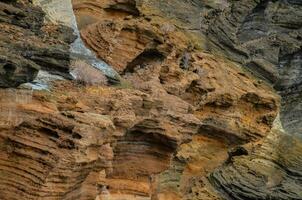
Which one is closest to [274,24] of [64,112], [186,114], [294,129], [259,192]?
[294,129]

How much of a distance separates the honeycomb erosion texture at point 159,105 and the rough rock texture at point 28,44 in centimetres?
4

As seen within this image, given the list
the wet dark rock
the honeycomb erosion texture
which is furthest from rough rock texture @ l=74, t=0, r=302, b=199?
the wet dark rock

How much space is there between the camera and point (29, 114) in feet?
39.0

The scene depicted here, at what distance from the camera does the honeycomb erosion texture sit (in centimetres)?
1134

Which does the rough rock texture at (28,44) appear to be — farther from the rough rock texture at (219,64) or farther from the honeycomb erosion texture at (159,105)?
the rough rock texture at (219,64)

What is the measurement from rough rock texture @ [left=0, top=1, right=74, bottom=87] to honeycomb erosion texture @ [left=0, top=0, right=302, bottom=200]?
4 centimetres

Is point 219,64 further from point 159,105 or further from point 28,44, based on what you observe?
point 28,44

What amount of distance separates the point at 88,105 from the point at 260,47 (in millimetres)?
13194

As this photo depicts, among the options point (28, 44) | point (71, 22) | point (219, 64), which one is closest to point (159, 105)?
point (28, 44)

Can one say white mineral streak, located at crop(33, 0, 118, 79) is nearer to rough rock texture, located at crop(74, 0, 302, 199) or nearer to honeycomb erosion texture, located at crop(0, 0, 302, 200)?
honeycomb erosion texture, located at crop(0, 0, 302, 200)

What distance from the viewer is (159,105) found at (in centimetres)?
1577

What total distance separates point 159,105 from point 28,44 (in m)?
3.83

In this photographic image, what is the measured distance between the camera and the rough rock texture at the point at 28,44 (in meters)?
12.2

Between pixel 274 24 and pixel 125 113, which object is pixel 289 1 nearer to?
pixel 274 24
